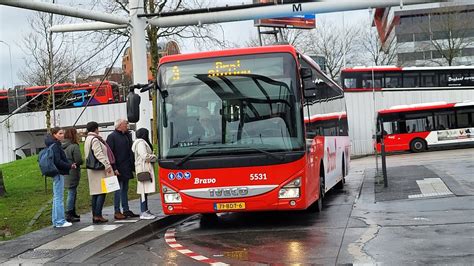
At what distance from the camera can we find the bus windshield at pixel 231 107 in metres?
10.5

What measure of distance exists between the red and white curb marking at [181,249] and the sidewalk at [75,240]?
416mm

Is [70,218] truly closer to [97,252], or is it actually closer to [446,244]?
[97,252]

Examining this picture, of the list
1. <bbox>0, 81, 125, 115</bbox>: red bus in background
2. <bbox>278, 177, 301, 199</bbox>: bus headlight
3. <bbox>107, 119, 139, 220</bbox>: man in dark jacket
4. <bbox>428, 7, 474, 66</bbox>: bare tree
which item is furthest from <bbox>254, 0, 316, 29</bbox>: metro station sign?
<bbox>278, 177, 301, 199</bbox>: bus headlight

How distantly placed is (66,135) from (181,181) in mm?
2713

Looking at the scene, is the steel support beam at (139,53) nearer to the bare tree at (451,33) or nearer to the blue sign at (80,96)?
the blue sign at (80,96)

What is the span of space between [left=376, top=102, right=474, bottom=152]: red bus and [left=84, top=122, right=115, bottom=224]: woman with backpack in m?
29.5

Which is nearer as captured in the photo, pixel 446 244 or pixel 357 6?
pixel 446 244

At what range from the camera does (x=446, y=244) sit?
828 centimetres

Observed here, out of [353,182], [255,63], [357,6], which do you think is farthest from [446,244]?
[353,182]

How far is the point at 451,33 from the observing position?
53062 mm

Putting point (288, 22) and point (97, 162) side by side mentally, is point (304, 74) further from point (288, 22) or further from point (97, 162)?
point (288, 22)

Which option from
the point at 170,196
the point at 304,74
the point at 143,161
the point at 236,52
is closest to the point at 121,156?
the point at 143,161

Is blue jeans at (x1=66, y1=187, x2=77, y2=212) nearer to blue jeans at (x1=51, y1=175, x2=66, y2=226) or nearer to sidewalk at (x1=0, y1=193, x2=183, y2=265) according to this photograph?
sidewalk at (x1=0, y1=193, x2=183, y2=265)

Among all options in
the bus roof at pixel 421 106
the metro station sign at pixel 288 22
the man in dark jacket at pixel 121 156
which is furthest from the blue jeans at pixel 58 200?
the bus roof at pixel 421 106
